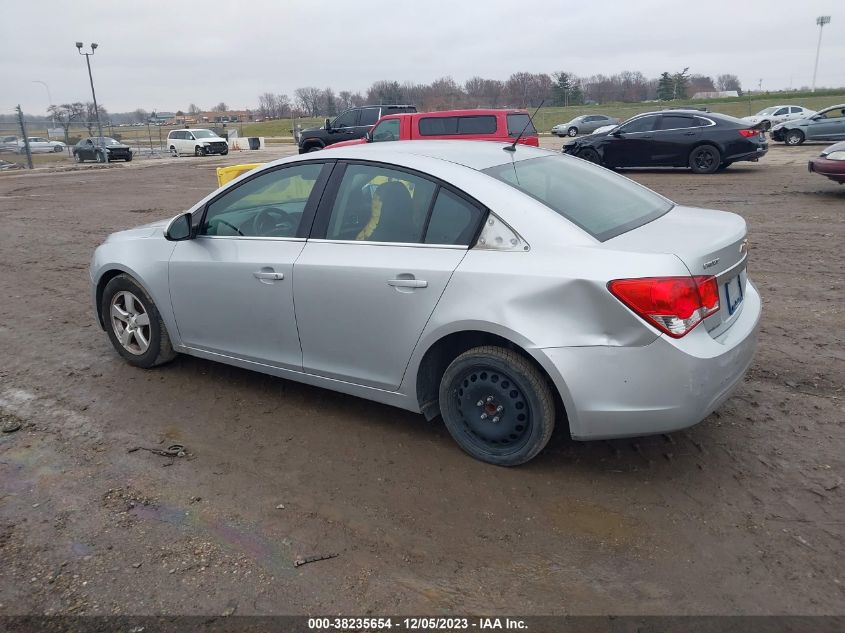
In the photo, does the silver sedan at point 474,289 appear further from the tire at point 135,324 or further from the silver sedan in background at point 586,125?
the silver sedan in background at point 586,125

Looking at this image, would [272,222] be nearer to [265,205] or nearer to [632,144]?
[265,205]

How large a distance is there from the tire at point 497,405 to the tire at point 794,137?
27.1 m

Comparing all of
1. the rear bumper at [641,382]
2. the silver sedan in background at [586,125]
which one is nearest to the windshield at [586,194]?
the rear bumper at [641,382]

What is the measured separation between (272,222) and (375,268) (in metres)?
0.99

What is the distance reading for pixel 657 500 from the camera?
10.7ft

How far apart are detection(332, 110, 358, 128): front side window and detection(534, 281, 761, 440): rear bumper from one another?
21.6m

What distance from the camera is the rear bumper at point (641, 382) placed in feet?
10.1

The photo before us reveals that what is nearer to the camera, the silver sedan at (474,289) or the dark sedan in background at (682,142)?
the silver sedan at (474,289)

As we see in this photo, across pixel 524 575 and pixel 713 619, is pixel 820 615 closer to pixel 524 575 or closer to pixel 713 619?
pixel 713 619

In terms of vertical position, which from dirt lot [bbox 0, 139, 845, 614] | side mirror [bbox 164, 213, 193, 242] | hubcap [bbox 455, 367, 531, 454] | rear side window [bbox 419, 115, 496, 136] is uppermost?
rear side window [bbox 419, 115, 496, 136]

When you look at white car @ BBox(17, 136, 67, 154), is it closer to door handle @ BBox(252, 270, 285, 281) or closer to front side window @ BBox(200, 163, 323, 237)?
front side window @ BBox(200, 163, 323, 237)

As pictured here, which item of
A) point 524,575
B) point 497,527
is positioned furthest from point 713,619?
point 497,527

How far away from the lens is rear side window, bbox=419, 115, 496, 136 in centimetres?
1546

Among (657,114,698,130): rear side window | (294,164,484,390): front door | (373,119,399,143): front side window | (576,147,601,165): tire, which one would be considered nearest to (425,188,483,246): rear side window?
(294,164,484,390): front door
